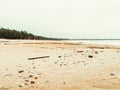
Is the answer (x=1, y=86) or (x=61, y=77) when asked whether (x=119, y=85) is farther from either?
(x=1, y=86)

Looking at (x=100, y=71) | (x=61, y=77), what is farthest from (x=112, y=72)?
(x=61, y=77)

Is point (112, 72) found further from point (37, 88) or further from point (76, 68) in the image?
point (37, 88)

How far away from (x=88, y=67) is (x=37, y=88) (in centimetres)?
331

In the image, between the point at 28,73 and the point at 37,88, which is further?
the point at 28,73

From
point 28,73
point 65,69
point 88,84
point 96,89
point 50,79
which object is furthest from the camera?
point 65,69

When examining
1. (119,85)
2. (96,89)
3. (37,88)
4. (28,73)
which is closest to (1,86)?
(37,88)

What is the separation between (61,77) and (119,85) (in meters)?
1.64

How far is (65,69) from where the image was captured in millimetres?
9562

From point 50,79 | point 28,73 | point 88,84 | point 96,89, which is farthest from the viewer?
point 28,73

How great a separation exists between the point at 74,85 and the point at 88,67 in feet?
9.04

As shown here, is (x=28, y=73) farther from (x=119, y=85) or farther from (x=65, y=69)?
(x=119, y=85)

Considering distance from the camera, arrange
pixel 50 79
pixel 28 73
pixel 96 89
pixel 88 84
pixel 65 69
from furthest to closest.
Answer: pixel 65 69
pixel 28 73
pixel 50 79
pixel 88 84
pixel 96 89

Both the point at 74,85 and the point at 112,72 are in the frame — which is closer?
the point at 74,85

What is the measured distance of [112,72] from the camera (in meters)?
9.32
